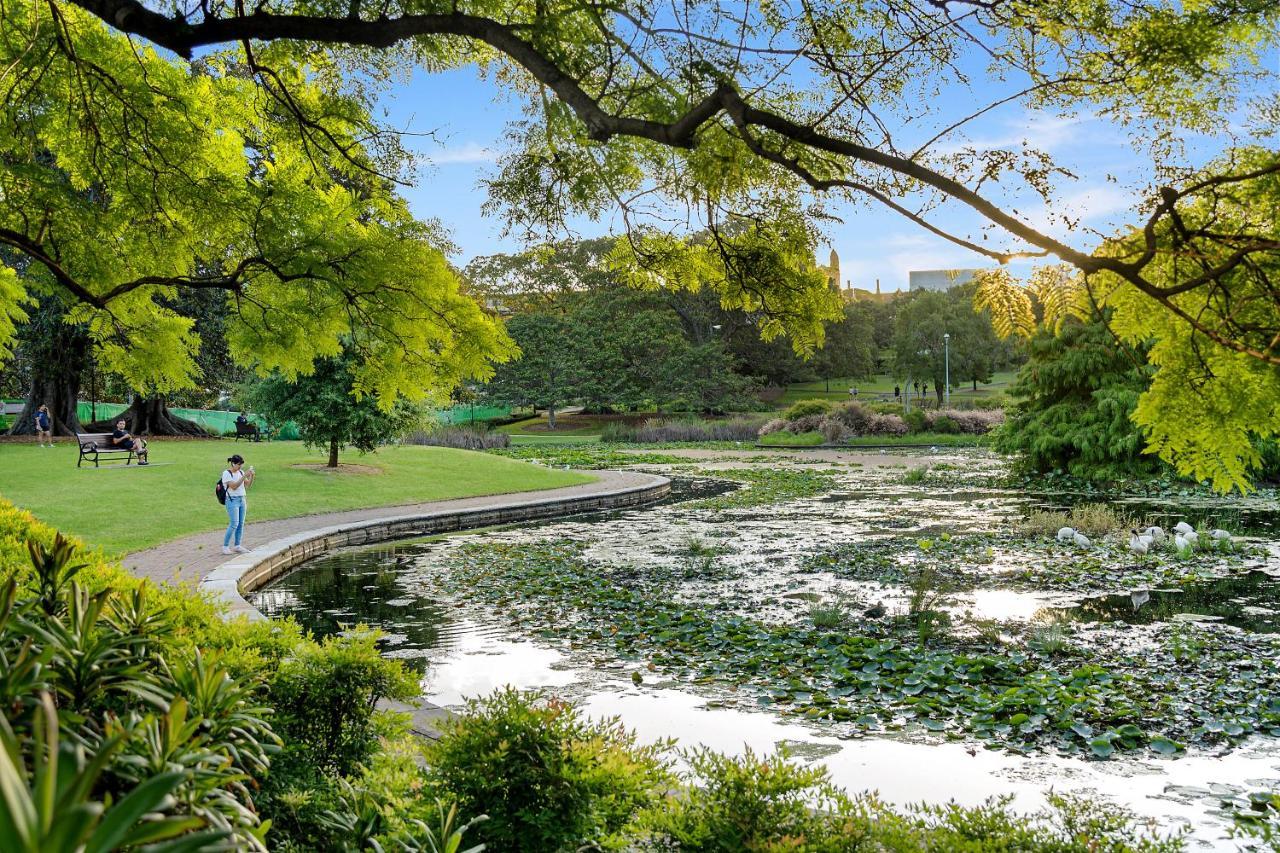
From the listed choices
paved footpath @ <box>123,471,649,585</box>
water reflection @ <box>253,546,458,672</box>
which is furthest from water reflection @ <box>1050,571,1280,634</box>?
paved footpath @ <box>123,471,649,585</box>

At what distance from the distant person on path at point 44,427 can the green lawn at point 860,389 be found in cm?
5026

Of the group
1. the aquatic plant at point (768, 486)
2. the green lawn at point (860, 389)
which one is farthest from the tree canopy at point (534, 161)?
the green lawn at point (860, 389)

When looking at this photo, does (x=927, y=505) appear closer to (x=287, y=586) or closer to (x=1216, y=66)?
(x=287, y=586)

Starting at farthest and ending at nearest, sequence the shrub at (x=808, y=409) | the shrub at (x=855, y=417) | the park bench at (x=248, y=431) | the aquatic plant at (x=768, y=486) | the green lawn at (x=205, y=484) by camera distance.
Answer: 1. the shrub at (x=808, y=409)
2. the shrub at (x=855, y=417)
3. the park bench at (x=248, y=431)
4. the aquatic plant at (x=768, y=486)
5. the green lawn at (x=205, y=484)

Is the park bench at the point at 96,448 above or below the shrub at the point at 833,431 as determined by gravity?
above

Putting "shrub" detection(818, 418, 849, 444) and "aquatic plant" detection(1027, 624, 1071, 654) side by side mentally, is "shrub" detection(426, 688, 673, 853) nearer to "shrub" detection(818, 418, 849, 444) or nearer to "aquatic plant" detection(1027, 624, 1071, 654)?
"aquatic plant" detection(1027, 624, 1071, 654)

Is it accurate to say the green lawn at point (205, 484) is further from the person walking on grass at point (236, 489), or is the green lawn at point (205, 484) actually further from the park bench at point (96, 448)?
the person walking on grass at point (236, 489)

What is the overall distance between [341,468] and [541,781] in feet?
67.7

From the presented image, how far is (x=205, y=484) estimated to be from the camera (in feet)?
60.9

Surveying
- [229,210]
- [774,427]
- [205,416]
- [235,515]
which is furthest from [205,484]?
[205,416]

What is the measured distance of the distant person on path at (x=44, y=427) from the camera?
2797cm

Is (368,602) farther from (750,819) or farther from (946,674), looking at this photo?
(750,819)

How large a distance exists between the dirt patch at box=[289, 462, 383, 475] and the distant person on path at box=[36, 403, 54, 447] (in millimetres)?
10354

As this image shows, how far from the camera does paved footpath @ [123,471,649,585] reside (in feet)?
36.3
